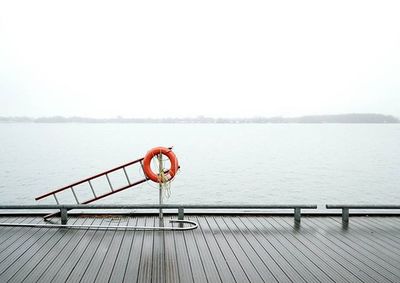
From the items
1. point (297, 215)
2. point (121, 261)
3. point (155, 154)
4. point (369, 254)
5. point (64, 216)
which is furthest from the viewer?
point (297, 215)

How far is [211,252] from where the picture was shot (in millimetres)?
4043

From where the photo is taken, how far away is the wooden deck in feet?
11.4

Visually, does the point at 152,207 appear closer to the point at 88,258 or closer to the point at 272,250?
the point at 88,258

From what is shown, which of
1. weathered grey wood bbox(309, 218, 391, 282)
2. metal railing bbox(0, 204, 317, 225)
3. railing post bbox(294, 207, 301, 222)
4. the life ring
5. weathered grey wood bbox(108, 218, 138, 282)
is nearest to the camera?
weathered grey wood bbox(108, 218, 138, 282)

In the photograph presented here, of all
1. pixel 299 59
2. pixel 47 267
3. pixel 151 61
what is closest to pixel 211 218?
pixel 47 267

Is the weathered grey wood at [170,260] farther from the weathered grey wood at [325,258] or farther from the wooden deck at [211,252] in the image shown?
the weathered grey wood at [325,258]

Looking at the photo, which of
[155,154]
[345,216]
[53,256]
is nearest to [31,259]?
[53,256]

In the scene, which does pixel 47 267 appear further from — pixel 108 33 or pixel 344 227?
pixel 108 33

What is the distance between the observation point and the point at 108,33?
8506 cm

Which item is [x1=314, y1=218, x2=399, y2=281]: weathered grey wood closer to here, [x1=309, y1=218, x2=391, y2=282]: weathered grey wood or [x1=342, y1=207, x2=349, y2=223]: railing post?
[x1=309, y1=218, x2=391, y2=282]: weathered grey wood

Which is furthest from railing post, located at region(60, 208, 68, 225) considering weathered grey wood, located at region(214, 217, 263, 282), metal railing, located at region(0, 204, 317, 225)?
weathered grey wood, located at region(214, 217, 263, 282)

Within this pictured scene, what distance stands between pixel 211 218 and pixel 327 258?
1.75 metres

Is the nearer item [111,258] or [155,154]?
[111,258]

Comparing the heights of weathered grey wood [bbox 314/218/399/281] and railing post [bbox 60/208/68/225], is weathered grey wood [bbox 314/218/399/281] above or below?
below
